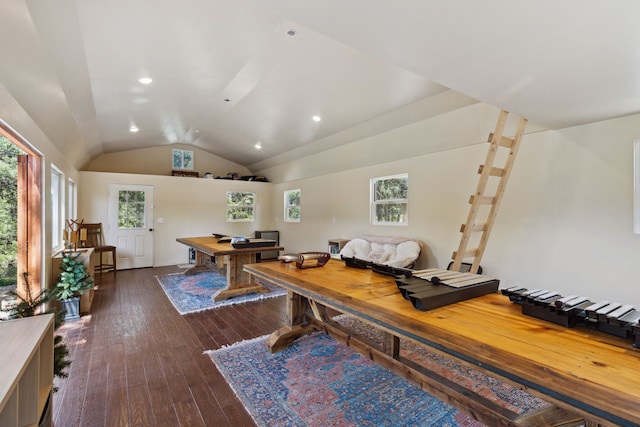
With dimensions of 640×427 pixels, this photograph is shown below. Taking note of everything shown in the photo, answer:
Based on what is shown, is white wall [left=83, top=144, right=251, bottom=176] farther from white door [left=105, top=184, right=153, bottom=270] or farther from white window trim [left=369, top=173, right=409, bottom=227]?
white window trim [left=369, top=173, right=409, bottom=227]

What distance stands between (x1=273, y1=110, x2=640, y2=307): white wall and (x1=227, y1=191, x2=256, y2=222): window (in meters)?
4.61

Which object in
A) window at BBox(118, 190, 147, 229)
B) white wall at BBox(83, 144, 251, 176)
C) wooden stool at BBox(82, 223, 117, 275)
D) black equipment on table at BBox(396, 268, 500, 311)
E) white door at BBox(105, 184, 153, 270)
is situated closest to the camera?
black equipment on table at BBox(396, 268, 500, 311)

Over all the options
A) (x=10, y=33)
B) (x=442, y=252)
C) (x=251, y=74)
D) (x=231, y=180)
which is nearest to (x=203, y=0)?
(x=10, y=33)

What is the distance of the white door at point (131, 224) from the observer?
6.57 meters

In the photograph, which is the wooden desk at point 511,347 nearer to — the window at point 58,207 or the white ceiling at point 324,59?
the white ceiling at point 324,59

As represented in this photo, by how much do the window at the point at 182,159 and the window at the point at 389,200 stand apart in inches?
210

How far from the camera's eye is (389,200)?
17.4 ft

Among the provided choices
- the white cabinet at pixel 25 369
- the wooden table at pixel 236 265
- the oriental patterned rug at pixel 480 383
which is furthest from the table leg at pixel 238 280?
the white cabinet at pixel 25 369

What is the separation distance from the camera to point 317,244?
22.8 ft

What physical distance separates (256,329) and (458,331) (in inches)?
102

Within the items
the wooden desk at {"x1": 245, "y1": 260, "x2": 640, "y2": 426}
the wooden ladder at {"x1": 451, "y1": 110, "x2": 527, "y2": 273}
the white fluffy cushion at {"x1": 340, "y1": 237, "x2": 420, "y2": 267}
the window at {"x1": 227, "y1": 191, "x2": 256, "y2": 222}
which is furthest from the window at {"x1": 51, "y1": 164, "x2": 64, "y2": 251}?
the wooden ladder at {"x1": 451, "y1": 110, "x2": 527, "y2": 273}

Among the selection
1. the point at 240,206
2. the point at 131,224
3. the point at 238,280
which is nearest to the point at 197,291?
the point at 238,280

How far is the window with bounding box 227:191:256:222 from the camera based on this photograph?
8.15 m

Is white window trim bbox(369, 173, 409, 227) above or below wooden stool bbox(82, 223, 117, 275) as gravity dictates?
above
